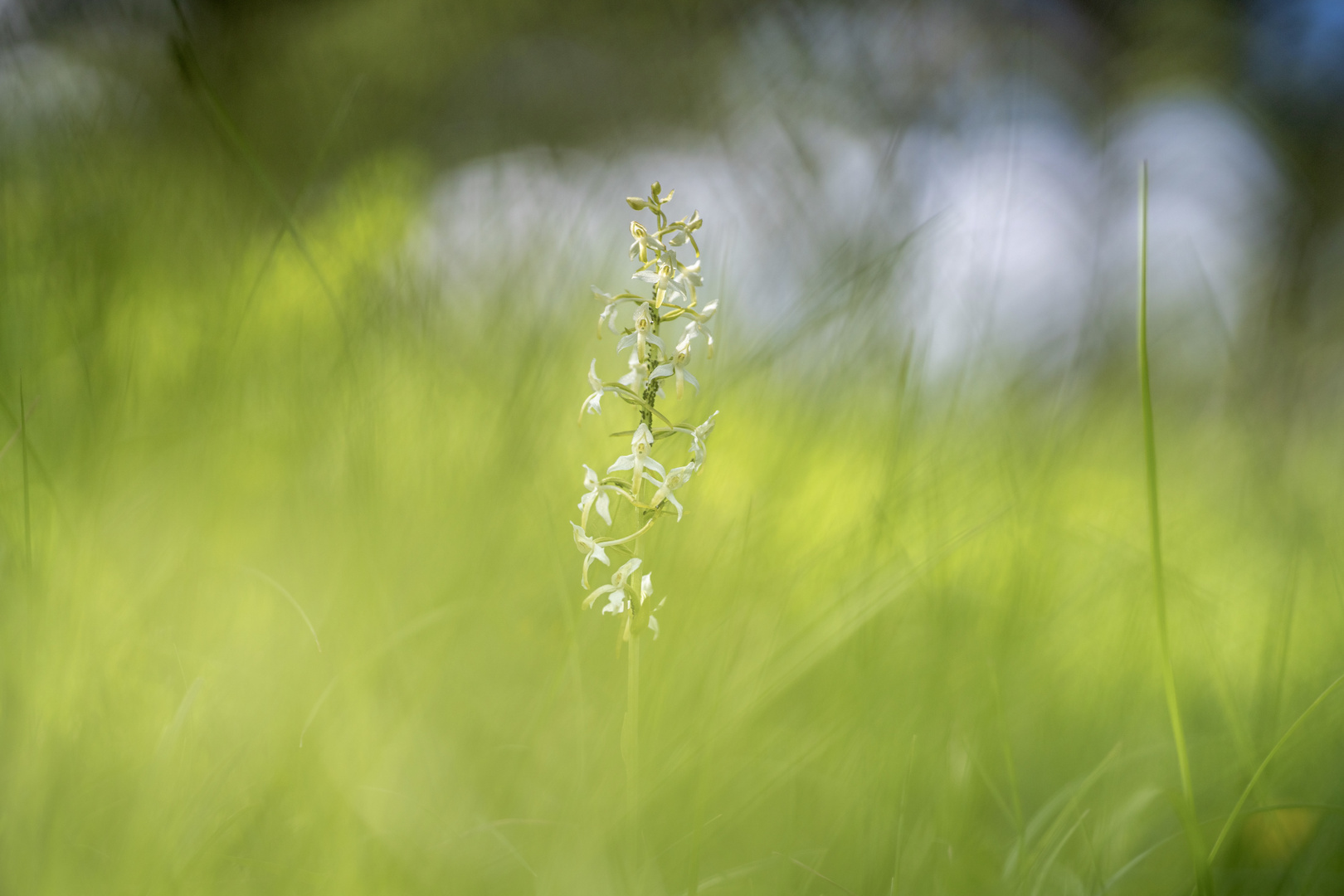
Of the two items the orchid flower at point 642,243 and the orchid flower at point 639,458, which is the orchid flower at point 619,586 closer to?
the orchid flower at point 639,458

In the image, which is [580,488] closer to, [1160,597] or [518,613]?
[518,613]

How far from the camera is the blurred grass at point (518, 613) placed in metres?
→ 0.46

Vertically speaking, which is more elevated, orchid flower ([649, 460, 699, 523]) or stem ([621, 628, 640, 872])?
orchid flower ([649, 460, 699, 523])

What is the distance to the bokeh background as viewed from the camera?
48 cm

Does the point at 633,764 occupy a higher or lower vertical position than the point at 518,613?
lower

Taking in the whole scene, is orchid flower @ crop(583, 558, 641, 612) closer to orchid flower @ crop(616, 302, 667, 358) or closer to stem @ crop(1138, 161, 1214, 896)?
orchid flower @ crop(616, 302, 667, 358)

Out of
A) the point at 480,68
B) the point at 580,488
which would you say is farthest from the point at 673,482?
the point at 480,68

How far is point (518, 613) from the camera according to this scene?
2.19ft

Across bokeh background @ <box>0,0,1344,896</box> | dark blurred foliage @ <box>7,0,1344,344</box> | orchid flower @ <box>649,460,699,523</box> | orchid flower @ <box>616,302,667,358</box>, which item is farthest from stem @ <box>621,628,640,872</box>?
dark blurred foliage @ <box>7,0,1344,344</box>

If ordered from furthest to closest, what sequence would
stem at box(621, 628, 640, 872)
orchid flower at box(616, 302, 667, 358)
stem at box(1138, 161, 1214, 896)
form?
orchid flower at box(616, 302, 667, 358) < stem at box(621, 628, 640, 872) < stem at box(1138, 161, 1214, 896)

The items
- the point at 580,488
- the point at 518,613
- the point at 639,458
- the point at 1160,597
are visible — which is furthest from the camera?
the point at 580,488

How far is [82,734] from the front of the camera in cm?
45

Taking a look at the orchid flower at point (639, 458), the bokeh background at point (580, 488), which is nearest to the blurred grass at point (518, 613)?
the bokeh background at point (580, 488)

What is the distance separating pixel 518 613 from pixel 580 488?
33 centimetres
